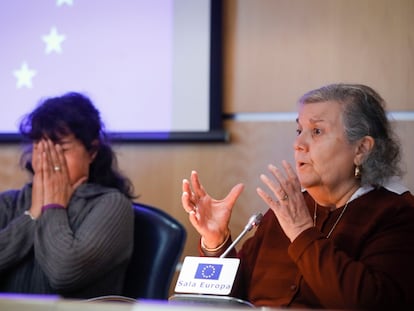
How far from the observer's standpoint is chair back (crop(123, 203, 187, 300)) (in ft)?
7.13

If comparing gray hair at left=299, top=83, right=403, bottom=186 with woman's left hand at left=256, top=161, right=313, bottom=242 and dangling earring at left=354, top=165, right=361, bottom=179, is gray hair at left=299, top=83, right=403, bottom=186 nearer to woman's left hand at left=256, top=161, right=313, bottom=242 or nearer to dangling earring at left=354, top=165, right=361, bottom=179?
dangling earring at left=354, top=165, right=361, bottom=179

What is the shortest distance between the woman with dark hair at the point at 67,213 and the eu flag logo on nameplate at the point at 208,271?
2.31ft

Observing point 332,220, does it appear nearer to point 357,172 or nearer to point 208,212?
point 357,172

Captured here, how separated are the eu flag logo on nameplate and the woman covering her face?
20 cm

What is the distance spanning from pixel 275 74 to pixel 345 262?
1083 millimetres

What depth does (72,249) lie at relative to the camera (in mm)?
2129

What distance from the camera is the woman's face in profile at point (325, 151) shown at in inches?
71.7

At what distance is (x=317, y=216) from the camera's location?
1895 mm

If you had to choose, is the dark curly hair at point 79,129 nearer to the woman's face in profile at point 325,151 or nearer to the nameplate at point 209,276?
the woman's face in profile at point 325,151

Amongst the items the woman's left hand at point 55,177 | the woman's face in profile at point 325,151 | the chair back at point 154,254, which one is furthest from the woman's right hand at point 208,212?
the woman's left hand at point 55,177

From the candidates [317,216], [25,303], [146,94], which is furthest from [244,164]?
[25,303]

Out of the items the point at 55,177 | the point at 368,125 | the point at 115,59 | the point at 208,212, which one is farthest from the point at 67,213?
the point at 368,125

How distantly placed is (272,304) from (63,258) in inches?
27.1

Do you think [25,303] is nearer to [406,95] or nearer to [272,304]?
[272,304]
